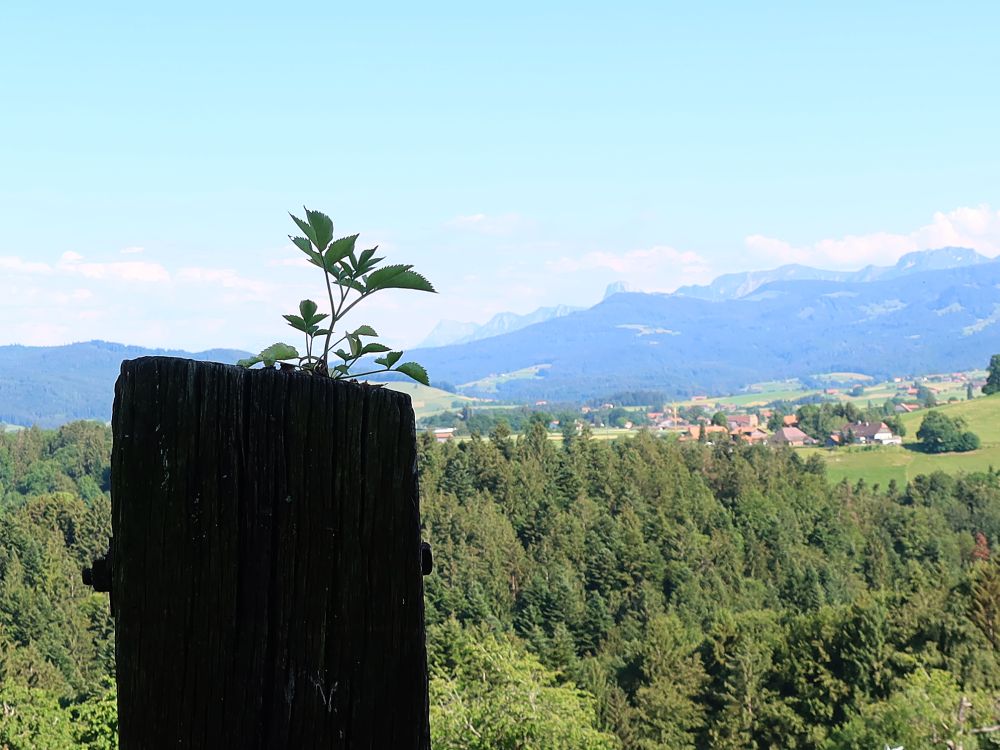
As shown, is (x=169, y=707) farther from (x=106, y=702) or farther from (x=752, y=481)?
(x=752, y=481)

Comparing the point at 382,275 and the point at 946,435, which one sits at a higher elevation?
the point at 382,275

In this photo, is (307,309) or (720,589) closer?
(307,309)

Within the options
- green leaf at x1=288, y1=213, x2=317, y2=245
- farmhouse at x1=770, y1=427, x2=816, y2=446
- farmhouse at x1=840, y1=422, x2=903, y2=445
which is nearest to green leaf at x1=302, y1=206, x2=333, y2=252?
green leaf at x1=288, y1=213, x2=317, y2=245

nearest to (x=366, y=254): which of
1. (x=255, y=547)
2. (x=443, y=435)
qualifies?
(x=255, y=547)

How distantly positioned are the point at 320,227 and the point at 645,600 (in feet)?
161

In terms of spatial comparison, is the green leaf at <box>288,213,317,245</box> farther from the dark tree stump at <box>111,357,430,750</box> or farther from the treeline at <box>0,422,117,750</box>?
the treeline at <box>0,422,117,750</box>

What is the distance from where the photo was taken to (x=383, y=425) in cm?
128

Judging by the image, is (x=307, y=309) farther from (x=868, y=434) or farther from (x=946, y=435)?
(x=868, y=434)

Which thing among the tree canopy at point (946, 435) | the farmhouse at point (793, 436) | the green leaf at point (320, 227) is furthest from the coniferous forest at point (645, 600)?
the farmhouse at point (793, 436)

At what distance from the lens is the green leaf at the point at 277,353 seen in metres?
1.36

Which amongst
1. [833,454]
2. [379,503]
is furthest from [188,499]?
[833,454]

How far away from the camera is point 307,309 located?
1438 mm

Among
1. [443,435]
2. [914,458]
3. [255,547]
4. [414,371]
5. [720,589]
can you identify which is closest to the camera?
[255,547]

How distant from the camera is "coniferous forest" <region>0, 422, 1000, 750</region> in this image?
933 inches
